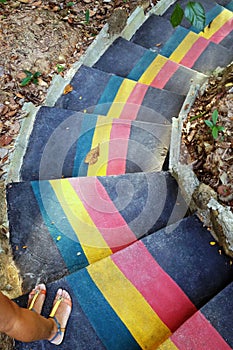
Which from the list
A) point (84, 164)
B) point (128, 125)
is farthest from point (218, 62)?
point (84, 164)

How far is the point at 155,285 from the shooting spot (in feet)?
6.36

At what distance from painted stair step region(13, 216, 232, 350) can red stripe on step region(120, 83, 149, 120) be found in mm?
1481

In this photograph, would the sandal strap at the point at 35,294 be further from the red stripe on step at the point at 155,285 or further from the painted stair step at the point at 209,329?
the painted stair step at the point at 209,329

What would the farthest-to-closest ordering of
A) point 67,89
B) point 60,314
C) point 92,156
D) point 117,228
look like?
point 67,89
point 92,156
point 117,228
point 60,314

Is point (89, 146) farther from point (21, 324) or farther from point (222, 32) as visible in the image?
point (222, 32)

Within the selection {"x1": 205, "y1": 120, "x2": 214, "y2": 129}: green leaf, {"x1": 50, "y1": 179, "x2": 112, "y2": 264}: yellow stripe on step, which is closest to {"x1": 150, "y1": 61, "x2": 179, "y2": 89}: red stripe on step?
{"x1": 205, "y1": 120, "x2": 214, "y2": 129}: green leaf

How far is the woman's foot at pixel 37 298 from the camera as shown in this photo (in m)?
1.90

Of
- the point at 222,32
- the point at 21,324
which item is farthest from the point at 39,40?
the point at 21,324

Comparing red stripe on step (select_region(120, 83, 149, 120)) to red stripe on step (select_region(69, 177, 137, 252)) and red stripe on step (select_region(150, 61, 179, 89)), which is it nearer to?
red stripe on step (select_region(150, 61, 179, 89))

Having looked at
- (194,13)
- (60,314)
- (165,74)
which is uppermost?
(194,13)

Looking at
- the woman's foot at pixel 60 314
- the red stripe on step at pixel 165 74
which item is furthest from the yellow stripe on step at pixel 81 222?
the red stripe on step at pixel 165 74

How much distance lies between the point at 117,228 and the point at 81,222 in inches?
8.7

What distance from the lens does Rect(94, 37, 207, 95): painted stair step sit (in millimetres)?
3660

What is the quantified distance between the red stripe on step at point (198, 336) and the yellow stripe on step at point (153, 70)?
2.51 metres
